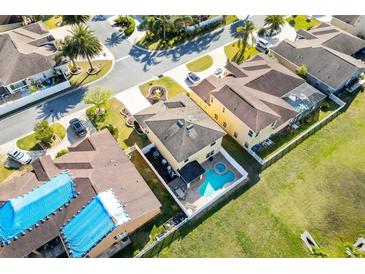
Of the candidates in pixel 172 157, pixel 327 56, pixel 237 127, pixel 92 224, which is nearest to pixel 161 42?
pixel 237 127

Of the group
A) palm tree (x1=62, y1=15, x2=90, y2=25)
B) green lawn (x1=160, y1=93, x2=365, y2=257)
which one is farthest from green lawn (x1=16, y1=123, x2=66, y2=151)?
green lawn (x1=160, y1=93, x2=365, y2=257)

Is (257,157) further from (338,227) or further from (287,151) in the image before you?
(338,227)

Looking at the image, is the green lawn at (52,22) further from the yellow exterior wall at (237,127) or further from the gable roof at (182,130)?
the yellow exterior wall at (237,127)

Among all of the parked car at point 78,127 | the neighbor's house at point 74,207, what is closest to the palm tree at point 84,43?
the parked car at point 78,127

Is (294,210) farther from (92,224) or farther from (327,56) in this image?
(327,56)
